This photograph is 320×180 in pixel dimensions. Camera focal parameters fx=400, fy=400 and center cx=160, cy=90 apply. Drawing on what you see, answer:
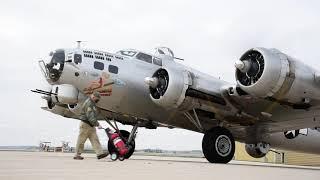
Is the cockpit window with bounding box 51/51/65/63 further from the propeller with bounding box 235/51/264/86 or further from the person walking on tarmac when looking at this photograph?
the propeller with bounding box 235/51/264/86

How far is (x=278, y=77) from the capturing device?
1099cm

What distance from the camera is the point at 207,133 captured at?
1253 cm

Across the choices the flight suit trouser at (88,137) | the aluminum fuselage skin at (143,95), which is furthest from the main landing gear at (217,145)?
the flight suit trouser at (88,137)

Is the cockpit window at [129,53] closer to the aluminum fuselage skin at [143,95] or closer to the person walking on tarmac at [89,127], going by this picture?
the aluminum fuselage skin at [143,95]

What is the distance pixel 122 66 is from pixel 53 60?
2.29m

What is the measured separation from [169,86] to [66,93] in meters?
3.45

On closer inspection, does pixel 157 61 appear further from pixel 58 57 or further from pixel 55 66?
pixel 55 66

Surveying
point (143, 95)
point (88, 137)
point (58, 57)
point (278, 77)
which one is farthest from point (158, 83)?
point (278, 77)

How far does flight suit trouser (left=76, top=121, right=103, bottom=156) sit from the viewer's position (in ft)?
36.2

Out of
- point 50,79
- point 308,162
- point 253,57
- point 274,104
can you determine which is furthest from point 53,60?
point 308,162

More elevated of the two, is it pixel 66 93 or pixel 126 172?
pixel 66 93

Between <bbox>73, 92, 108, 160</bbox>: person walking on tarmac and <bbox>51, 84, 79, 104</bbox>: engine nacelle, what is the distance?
75.5 inches

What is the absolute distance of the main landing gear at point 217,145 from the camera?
1226 centimetres

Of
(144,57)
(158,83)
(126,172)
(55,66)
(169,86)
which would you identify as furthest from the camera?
(144,57)
